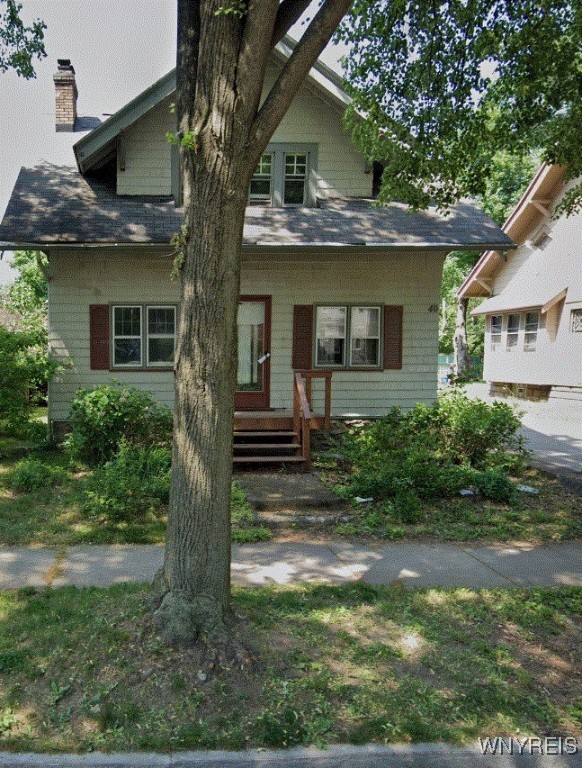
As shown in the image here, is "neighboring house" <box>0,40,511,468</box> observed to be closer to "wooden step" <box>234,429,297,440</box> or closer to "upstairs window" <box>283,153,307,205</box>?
"upstairs window" <box>283,153,307,205</box>

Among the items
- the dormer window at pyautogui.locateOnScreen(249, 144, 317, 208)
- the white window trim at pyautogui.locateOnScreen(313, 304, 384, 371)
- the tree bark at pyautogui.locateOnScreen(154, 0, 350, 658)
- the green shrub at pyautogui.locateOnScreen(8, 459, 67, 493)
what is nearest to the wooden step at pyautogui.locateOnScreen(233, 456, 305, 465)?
the white window trim at pyautogui.locateOnScreen(313, 304, 384, 371)

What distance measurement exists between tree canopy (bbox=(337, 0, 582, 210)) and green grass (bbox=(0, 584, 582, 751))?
231 inches

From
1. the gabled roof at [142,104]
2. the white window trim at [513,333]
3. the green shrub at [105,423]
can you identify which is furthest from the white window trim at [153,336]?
the white window trim at [513,333]

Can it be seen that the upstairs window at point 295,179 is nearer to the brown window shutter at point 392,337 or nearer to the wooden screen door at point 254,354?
the wooden screen door at point 254,354

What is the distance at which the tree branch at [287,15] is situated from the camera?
4.30 m

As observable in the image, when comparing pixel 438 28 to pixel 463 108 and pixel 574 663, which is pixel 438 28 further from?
pixel 574 663

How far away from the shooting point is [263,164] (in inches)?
489

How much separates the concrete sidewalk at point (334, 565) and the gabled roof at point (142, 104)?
7.97 m

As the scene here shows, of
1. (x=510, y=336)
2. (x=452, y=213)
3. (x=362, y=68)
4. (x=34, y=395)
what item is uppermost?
(x=362, y=68)

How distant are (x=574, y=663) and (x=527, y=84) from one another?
6701mm

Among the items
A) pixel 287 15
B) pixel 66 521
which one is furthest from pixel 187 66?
pixel 66 521

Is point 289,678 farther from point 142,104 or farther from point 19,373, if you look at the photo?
point 142,104

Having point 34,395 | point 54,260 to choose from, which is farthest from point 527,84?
point 34,395

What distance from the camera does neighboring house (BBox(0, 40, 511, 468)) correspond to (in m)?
11.5
